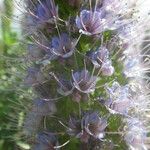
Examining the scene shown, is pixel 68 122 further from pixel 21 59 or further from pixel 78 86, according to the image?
pixel 21 59

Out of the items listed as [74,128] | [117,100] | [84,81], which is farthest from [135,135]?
[84,81]

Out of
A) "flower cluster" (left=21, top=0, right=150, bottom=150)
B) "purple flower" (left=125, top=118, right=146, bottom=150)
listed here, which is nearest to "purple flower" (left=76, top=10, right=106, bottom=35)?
"flower cluster" (left=21, top=0, right=150, bottom=150)

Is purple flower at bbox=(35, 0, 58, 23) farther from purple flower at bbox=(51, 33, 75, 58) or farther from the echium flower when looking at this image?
the echium flower

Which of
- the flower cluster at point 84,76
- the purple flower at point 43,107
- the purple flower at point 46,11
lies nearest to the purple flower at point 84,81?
the flower cluster at point 84,76

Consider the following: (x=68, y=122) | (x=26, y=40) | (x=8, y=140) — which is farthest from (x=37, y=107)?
(x=8, y=140)

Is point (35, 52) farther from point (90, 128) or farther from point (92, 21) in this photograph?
point (90, 128)

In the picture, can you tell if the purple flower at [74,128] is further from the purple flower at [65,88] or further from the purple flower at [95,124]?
the purple flower at [65,88]
